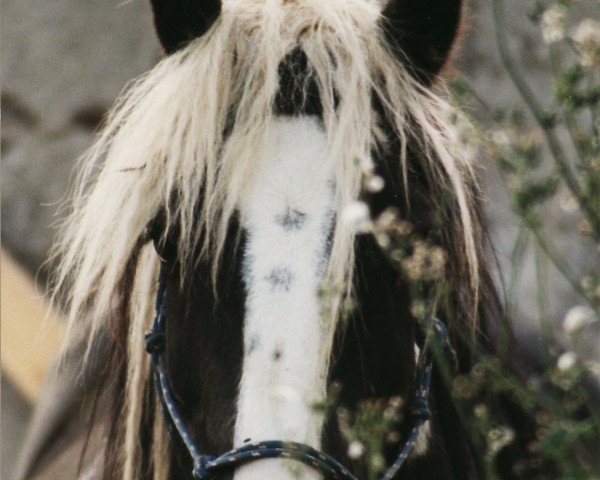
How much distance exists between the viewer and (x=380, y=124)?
140 centimetres

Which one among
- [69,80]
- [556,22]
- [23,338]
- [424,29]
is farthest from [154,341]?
[69,80]

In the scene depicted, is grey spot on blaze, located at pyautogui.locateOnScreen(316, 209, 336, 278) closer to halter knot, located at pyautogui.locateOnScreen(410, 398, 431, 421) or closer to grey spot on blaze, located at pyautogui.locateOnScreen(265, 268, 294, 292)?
grey spot on blaze, located at pyautogui.locateOnScreen(265, 268, 294, 292)

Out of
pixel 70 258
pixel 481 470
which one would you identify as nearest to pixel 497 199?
pixel 481 470

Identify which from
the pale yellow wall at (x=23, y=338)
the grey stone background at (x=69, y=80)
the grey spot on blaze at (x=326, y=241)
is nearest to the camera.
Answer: the grey spot on blaze at (x=326, y=241)

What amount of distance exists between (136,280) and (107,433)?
0.29m

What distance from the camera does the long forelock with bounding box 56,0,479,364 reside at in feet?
4.29

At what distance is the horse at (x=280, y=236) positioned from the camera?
1.17 m

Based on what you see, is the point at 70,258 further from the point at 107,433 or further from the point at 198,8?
the point at 198,8

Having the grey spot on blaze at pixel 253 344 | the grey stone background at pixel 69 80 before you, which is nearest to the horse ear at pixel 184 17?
the grey spot on blaze at pixel 253 344

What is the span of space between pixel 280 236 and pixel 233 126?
0.78 ft

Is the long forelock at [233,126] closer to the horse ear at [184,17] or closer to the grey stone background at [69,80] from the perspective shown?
the horse ear at [184,17]

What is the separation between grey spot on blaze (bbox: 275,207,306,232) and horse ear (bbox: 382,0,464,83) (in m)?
0.39

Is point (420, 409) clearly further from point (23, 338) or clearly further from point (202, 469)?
point (23, 338)

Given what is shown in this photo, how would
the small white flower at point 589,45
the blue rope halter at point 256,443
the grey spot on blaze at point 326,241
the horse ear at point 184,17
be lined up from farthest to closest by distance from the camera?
the horse ear at point 184,17 < the grey spot on blaze at point 326,241 < the blue rope halter at point 256,443 < the small white flower at point 589,45
